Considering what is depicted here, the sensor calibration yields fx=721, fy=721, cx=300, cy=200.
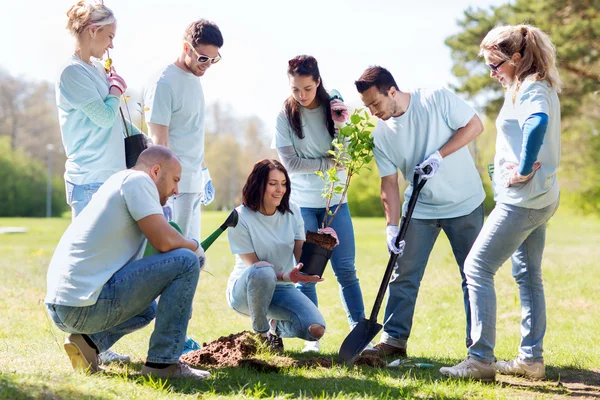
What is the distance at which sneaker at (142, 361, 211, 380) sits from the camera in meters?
3.67

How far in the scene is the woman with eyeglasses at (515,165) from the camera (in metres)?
3.71

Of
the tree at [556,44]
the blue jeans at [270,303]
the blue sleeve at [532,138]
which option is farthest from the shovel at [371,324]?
the tree at [556,44]

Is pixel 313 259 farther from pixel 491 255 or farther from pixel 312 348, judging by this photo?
pixel 491 255

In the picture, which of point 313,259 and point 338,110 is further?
point 338,110

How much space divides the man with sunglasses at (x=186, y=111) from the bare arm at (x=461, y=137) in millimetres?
1520

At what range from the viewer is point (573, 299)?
313 inches

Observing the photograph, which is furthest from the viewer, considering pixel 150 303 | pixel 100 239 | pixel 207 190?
pixel 207 190

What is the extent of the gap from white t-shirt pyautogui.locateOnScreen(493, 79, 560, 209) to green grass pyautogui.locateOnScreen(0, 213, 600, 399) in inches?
40.0

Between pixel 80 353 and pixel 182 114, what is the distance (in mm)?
1615

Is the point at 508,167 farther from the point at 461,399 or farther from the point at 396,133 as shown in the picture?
the point at 461,399

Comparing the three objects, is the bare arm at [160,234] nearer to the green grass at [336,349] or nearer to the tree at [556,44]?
the green grass at [336,349]

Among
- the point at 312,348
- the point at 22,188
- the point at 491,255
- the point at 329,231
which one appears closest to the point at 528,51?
the point at 491,255

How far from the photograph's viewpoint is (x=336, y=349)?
5.21 meters

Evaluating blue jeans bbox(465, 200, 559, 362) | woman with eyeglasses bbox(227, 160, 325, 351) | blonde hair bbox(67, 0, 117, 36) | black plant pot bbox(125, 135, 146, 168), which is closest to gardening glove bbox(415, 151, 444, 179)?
blue jeans bbox(465, 200, 559, 362)
